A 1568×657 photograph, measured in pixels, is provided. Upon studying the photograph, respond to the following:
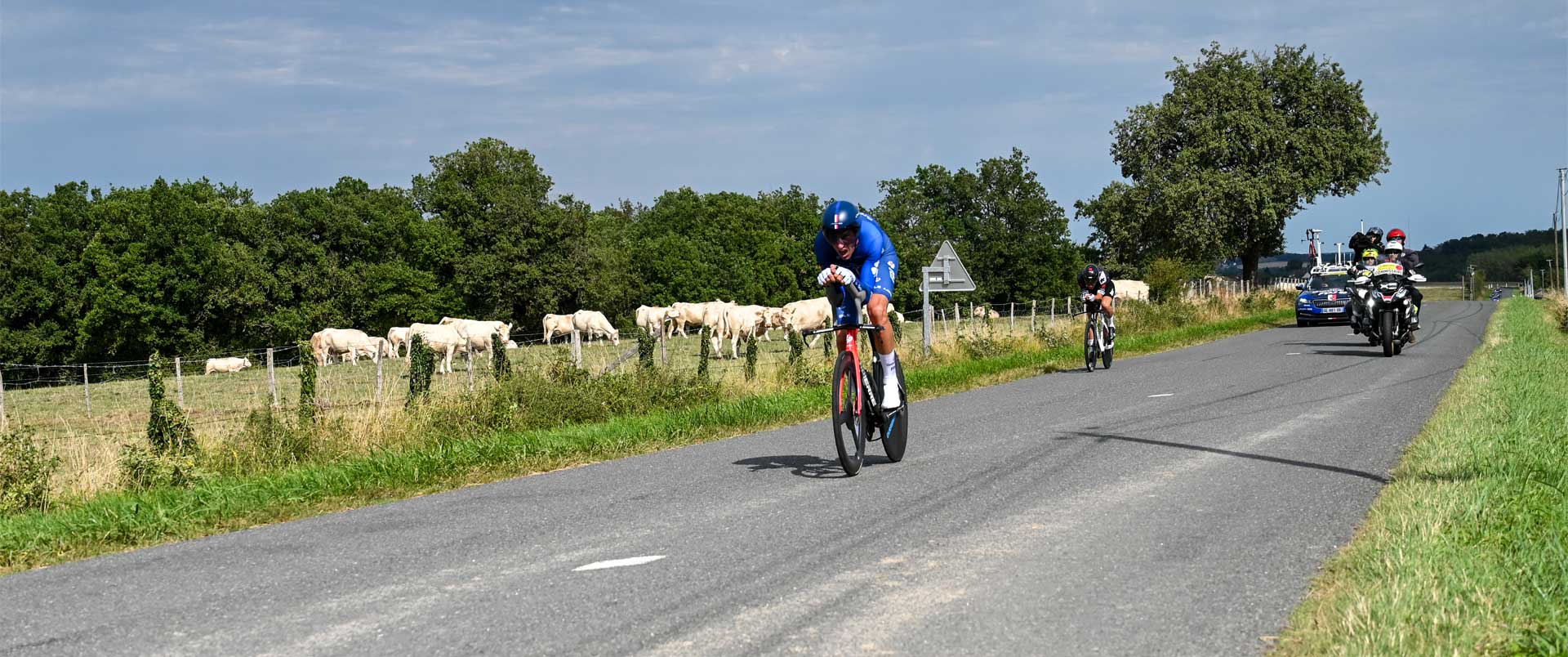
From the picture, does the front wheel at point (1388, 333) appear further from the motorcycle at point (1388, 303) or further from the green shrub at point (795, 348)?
the green shrub at point (795, 348)

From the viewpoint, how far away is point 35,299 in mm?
69562

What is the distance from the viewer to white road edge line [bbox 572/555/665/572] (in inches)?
242

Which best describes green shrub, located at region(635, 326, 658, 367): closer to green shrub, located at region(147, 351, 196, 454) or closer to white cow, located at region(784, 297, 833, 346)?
green shrub, located at region(147, 351, 196, 454)

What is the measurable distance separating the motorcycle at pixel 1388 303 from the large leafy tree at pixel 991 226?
80042mm

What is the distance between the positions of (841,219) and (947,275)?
17.2m

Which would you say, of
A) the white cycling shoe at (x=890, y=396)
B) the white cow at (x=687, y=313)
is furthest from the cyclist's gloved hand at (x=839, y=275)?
the white cow at (x=687, y=313)

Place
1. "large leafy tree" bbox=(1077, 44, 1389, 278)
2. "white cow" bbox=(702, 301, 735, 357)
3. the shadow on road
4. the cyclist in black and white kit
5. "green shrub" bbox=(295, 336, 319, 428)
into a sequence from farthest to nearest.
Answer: "large leafy tree" bbox=(1077, 44, 1389, 278) → "white cow" bbox=(702, 301, 735, 357) → the cyclist in black and white kit → "green shrub" bbox=(295, 336, 319, 428) → the shadow on road

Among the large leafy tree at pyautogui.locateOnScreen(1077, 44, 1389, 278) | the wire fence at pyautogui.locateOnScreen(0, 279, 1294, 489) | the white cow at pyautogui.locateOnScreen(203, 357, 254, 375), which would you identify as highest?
the large leafy tree at pyautogui.locateOnScreen(1077, 44, 1389, 278)

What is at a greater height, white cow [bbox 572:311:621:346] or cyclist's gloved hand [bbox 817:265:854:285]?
cyclist's gloved hand [bbox 817:265:854:285]

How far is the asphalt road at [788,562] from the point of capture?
4.91 metres

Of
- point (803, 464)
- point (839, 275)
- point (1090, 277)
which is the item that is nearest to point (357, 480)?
point (803, 464)

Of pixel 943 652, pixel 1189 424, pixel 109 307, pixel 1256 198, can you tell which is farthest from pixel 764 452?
pixel 109 307

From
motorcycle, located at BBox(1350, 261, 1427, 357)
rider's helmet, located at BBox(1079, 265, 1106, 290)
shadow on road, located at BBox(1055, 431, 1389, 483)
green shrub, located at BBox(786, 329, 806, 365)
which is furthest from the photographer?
rider's helmet, located at BBox(1079, 265, 1106, 290)

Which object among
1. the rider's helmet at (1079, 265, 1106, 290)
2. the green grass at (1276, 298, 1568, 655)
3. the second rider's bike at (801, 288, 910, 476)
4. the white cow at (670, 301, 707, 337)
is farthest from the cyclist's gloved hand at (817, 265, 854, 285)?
the white cow at (670, 301, 707, 337)
